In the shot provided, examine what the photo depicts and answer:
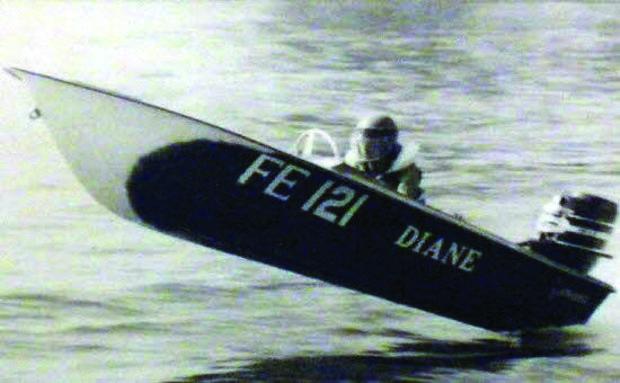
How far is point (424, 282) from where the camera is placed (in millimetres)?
→ 11688

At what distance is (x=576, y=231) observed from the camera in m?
12.1

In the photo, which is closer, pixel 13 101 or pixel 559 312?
pixel 559 312

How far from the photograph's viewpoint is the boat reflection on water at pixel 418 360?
36.7ft

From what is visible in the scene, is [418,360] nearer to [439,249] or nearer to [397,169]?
[439,249]

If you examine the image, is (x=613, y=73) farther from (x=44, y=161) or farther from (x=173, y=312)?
(x=173, y=312)

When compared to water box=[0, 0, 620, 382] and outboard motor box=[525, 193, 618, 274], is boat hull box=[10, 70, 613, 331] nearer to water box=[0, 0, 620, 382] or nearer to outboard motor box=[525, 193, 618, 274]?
outboard motor box=[525, 193, 618, 274]

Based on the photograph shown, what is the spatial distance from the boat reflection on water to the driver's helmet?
1404 mm

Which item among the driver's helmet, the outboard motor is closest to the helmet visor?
the driver's helmet

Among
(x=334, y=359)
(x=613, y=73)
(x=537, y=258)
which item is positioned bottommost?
(x=334, y=359)

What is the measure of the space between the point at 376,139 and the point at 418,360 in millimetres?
1572

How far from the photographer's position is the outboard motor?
39.6ft

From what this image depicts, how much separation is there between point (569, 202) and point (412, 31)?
110 feet

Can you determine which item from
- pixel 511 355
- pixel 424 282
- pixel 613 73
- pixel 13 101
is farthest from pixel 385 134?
pixel 613 73

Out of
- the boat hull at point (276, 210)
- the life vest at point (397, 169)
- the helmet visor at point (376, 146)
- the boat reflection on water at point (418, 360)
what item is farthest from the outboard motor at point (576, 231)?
the helmet visor at point (376, 146)
